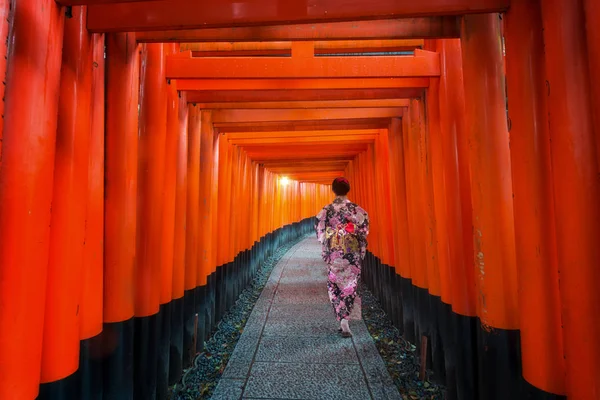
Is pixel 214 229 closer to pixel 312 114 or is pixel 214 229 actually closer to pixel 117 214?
pixel 312 114

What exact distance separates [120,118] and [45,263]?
1120mm

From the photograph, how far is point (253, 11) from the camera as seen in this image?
6.15 feet

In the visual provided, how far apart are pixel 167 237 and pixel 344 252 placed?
2.54m

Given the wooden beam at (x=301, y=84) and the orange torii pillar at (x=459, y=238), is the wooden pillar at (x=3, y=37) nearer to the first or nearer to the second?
the wooden beam at (x=301, y=84)

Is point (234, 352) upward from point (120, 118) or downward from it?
downward

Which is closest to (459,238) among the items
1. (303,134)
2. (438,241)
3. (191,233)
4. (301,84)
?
(438,241)

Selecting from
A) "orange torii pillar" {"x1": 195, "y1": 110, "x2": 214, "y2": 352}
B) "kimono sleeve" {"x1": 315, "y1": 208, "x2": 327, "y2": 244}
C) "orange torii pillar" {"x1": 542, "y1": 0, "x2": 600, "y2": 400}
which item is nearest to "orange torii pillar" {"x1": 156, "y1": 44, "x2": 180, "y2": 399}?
"orange torii pillar" {"x1": 195, "y1": 110, "x2": 214, "y2": 352}

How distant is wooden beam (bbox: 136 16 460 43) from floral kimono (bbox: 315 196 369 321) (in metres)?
2.68

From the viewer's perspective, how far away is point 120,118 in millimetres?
2232

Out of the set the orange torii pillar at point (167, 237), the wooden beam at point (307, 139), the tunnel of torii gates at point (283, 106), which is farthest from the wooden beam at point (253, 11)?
the wooden beam at point (307, 139)

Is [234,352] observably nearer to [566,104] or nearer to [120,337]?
[120,337]

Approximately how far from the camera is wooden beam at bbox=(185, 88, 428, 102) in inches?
136

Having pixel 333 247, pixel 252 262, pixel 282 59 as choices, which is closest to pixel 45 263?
pixel 282 59

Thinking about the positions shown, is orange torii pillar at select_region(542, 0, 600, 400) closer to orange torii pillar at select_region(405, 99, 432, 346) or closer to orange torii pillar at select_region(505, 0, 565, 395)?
orange torii pillar at select_region(505, 0, 565, 395)
